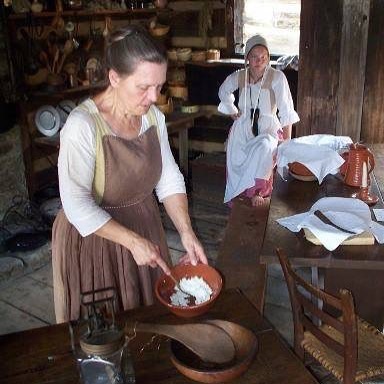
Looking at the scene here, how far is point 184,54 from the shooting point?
6.01 m

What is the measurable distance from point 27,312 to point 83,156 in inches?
81.1

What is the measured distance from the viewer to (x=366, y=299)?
290cm

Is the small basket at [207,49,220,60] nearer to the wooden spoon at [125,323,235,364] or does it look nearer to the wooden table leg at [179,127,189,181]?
the wooden table leg at [179,127,189,181]

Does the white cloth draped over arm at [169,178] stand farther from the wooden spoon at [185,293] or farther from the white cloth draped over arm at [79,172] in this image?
the wooden spoon at [185,293]

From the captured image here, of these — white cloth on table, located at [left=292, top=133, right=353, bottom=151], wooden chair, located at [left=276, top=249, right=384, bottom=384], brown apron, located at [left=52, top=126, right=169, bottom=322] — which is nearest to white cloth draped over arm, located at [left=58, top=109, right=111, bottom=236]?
brown apron, located at [left=52, top=126, right=169, bottom=322]

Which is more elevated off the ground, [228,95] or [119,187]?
[119,187]

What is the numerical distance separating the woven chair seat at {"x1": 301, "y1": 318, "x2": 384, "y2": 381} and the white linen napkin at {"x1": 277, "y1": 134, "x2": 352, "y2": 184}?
1.01 meters

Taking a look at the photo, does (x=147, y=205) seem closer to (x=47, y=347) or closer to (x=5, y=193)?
(x=47, y=347)

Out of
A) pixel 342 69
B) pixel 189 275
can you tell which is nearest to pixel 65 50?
pixel 342 69

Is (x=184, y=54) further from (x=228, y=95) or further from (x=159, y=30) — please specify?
(x=228, y=95)

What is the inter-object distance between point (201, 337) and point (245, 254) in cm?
210

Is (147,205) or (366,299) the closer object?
(147,205)

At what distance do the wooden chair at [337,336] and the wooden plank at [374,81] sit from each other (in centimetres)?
203

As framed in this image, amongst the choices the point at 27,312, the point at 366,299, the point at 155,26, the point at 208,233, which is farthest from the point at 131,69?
the point at 155,26
